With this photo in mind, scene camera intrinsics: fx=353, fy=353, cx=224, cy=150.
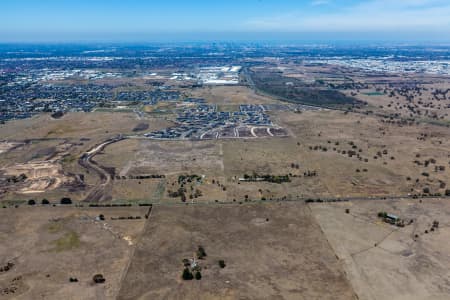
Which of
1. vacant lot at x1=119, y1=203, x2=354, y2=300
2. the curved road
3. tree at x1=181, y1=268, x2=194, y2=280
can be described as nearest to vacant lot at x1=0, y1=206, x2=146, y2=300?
vacant lot at x1=119, y1=203, x2=354, y2=300

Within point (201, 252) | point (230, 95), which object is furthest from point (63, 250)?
point (230, 95)

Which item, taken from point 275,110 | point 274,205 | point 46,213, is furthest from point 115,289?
point 275,110

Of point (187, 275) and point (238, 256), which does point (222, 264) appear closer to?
point (238, 256)

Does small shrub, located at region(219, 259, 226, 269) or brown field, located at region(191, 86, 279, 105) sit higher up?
brown field, located at region(191, 86, 279, 105)

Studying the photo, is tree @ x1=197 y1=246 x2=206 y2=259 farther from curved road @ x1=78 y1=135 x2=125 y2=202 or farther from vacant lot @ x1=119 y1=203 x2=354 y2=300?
curved road @ x1=78 y1=135 x2=125 y2=202

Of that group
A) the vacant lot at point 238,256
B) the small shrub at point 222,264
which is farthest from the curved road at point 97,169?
the small shrub at point 222,264
